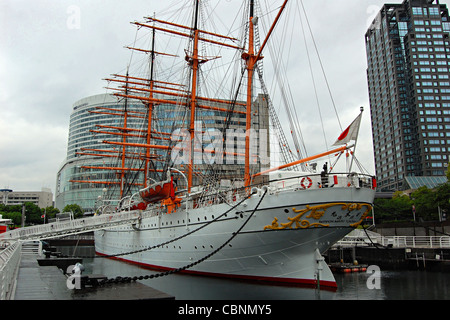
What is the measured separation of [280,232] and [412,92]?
95112 millimetres

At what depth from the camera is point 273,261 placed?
56.6 feet

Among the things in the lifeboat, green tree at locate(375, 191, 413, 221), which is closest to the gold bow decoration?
the lifeboat

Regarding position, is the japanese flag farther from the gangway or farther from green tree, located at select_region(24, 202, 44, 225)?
green tree, located at select_region(24, 202, 44, 225)

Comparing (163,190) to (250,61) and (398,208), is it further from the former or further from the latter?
(398,208)

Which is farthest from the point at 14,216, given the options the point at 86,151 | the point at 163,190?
the point at 163,190

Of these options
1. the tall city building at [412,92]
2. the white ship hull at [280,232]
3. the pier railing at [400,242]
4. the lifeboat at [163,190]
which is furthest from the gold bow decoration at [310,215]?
the tall city building at [412,92]

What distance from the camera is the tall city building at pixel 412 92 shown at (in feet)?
300

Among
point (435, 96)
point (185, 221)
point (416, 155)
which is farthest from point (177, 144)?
point (435, 96)

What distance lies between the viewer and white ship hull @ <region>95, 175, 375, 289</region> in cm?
1570

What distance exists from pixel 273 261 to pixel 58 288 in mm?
10288

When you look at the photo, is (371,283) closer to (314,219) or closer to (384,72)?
(314,219)

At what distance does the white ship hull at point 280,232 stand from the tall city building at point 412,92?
80.1 m

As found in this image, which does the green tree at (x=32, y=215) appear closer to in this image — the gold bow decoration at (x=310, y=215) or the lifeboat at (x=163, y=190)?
the lifeboat at (x=163, y=190)

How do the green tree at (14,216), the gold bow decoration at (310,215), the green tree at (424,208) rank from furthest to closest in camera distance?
the green tree at (14,216), the green tree at (424,208), the gold bow decoration at (310,215)
